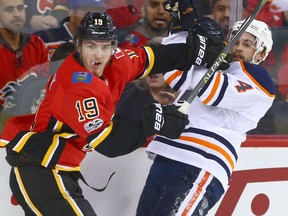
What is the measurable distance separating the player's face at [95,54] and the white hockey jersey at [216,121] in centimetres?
30

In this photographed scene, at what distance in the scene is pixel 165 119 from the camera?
2.41m

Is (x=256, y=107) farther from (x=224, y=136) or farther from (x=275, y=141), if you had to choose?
(x=275, y=141)

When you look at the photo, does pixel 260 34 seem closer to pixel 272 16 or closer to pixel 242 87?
pixel 242 87

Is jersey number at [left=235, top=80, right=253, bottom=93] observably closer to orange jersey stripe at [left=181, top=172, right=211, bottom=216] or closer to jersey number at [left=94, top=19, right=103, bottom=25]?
orange jersey stripe at [left=181, top=172, right=211, bottom=216]

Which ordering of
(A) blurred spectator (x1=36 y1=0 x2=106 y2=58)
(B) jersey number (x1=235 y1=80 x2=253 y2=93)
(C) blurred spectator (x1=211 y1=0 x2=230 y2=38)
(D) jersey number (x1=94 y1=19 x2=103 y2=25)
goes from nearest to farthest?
(D) jersey number (x1=94 y1=19 x2=103 y2=25)
(B) jersey number (x1=235 y1=80 x2=253 y2=93)
(A) blurred spectator (x1=36 y1=0 x2=106 y2=58)
(C) blurred spectator (x1=211 y1=0 x2=230 y2=38)

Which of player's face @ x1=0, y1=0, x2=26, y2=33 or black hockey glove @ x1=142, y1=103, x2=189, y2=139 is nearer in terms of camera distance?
black hockey glove @ x1=142, y1=103, x2=189, y2=139

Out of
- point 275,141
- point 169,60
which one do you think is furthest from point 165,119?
point 275,141

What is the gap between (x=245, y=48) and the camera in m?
2.79

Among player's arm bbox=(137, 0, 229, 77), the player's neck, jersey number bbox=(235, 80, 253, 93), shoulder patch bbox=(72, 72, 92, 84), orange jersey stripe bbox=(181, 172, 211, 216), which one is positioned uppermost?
player's arm bbox=(137, 0, 229, 77)

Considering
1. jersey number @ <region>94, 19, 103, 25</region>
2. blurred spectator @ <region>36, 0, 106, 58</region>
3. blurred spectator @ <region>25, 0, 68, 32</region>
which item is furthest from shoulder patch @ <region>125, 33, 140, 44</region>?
jersey number @ <region>94, 19, 103, 25</region>

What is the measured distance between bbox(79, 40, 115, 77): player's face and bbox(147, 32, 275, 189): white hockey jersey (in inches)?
11.9

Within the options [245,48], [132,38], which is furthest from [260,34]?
[132,38]

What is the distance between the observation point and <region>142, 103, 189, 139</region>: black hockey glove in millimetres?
2371

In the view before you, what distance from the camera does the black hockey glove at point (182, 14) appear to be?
8.75 ft
